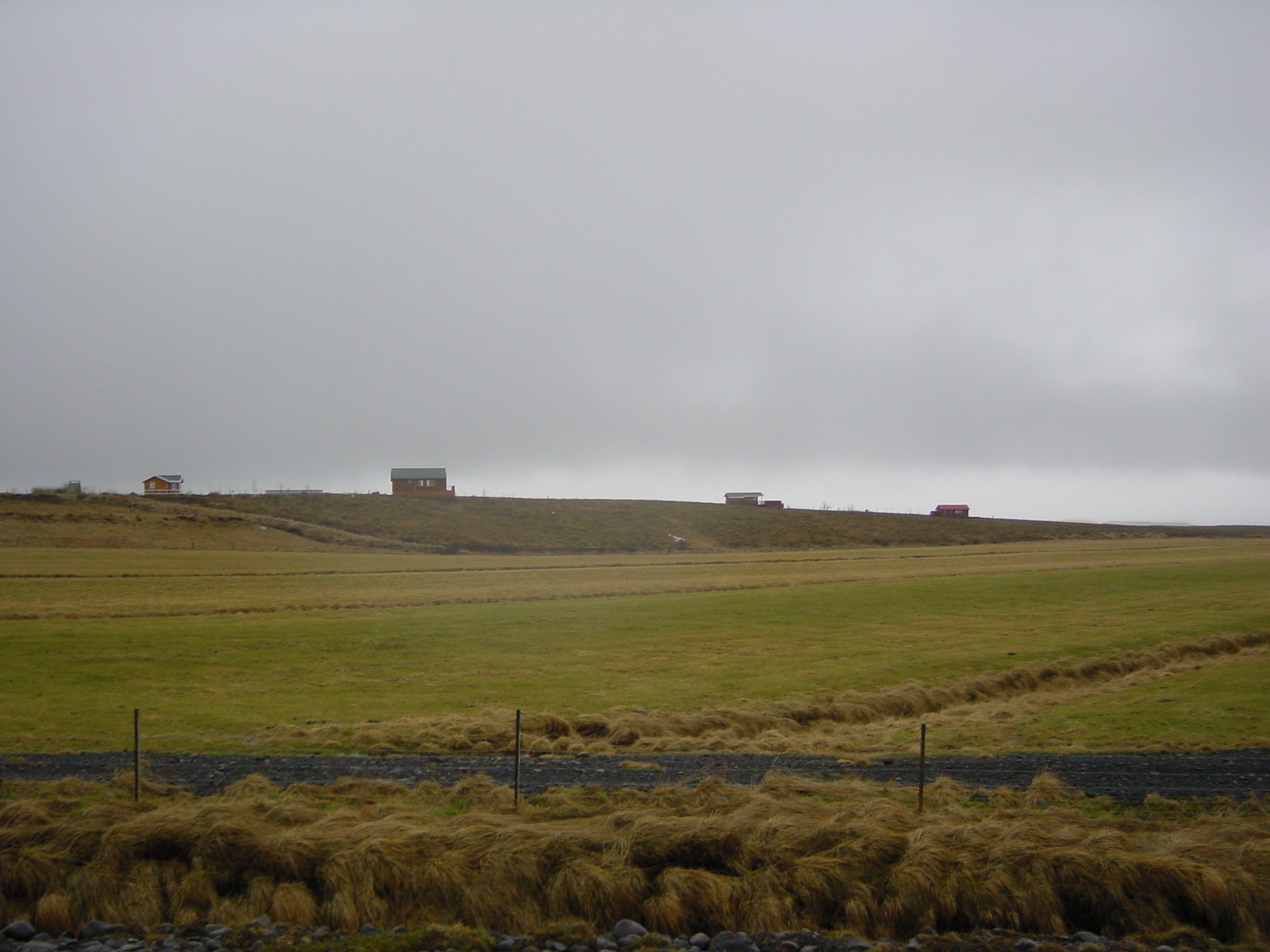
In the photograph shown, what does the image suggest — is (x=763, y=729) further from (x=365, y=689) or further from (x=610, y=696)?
(x=365, y=689)

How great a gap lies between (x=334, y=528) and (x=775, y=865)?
111 meters

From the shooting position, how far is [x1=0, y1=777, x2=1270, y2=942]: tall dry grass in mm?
11766

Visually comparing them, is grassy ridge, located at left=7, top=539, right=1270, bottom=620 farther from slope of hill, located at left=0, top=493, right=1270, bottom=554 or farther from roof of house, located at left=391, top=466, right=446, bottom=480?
roof of house, located at left=391, top=466, right=446, bottom=480

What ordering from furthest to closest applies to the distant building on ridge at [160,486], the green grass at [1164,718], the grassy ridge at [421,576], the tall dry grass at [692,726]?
the distant building on ridge at [160,486] → the grassy ridge at [421,576] → the tall dry grass at [692,726] → the green grass at [1164,718]

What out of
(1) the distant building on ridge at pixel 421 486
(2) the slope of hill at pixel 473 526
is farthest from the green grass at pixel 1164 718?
(1) the distant building on ridge at pixel 421 486

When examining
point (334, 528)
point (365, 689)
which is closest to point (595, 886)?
point (365, 689)

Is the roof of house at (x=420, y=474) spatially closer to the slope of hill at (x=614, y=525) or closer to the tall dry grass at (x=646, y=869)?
the slope of hill at (x=614, y=525)

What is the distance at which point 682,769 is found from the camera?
18.1 meters

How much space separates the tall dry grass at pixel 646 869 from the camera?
38.6 ft

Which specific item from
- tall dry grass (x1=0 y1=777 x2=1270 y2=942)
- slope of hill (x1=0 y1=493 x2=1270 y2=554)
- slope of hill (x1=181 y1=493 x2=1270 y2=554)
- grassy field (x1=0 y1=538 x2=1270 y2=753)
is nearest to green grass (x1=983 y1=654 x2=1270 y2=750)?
grassy field (x1=0 y1=538 x2=1270 y2=753)

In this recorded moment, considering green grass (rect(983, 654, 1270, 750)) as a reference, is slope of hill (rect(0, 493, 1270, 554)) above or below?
above

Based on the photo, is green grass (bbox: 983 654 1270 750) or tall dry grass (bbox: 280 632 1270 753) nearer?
green grass (bbox: 983 654 1270 750)

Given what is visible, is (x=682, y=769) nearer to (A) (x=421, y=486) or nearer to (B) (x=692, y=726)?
(B) (x=692, y=726)

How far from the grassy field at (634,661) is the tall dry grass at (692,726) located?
9cm
